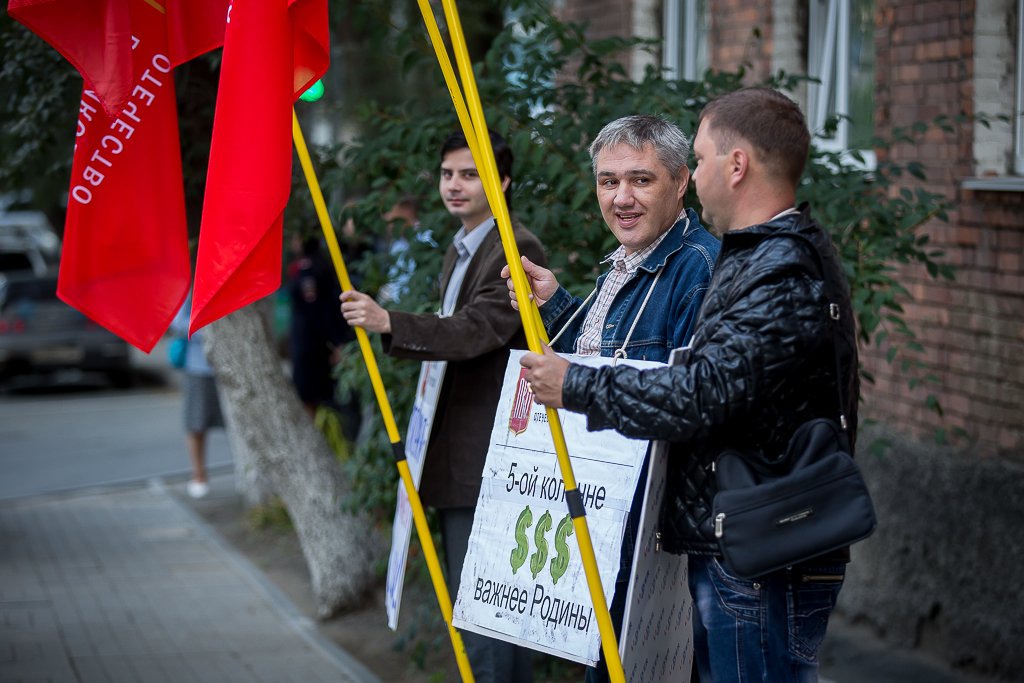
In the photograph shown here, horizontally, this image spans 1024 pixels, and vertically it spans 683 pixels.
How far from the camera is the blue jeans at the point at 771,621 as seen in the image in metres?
2.08

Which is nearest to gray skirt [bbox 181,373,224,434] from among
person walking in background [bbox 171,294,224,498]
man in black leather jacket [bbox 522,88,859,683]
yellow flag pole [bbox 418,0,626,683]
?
person walking in background [bbox 171,294,224,498]

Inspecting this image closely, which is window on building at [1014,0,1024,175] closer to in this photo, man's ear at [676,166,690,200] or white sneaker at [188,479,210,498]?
man's ear at [676,166,690,200]

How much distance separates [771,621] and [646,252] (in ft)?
3.09

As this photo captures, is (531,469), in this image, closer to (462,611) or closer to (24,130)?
(462,611)

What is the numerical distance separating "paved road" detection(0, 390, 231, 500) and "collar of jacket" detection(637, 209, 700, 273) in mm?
7431

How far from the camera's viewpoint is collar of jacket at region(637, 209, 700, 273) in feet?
8.16

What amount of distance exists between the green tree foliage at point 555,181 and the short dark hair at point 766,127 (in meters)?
1.38

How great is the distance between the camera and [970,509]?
4.46 m

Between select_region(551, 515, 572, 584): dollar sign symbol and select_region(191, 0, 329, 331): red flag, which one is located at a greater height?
select_region(191, 0, 329, 331): red flag

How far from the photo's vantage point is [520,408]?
2.69 m

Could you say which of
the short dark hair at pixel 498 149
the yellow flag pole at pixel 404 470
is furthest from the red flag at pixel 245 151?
the short dark hair at pixel 498 149

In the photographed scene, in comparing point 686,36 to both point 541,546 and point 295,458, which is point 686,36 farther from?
point 541,546

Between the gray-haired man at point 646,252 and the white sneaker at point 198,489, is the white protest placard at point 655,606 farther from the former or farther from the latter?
the white sneaker at point 198,489

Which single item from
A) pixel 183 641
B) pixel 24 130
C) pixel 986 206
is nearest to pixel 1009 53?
pixel 986 206
